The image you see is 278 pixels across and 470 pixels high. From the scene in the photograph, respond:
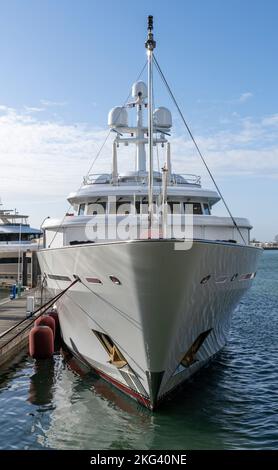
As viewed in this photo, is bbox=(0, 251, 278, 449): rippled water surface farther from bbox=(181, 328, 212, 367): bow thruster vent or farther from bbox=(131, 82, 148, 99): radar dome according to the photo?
bbox=(131, 82, 148, 99): radar dome

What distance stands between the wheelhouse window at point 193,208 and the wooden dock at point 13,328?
588 cm

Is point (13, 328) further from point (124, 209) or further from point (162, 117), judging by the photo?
point (162, 117)

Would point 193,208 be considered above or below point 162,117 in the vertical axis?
below

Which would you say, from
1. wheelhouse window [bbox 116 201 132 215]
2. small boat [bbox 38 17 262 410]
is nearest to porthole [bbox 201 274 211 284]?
small boat [bbox 38 17 262 410]

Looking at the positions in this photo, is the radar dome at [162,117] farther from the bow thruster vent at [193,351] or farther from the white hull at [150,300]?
the bow thruster vent at [193,351]

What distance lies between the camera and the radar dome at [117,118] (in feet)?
61.3

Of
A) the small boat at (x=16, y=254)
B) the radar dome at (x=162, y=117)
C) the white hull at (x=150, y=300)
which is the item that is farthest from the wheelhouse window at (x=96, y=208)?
the small boat at (x=16, y=254)

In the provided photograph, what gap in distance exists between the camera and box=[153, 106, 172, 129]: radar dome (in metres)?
19.0

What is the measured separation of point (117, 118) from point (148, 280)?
37.9ft

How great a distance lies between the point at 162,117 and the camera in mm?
19078

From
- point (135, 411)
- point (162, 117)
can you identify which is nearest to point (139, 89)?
point (162, 117)

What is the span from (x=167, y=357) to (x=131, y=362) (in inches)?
37.6

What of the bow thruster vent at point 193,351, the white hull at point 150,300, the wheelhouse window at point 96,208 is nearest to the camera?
the white hull at point 150,300

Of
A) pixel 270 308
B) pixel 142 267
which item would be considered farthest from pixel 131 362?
pixel 270 308
